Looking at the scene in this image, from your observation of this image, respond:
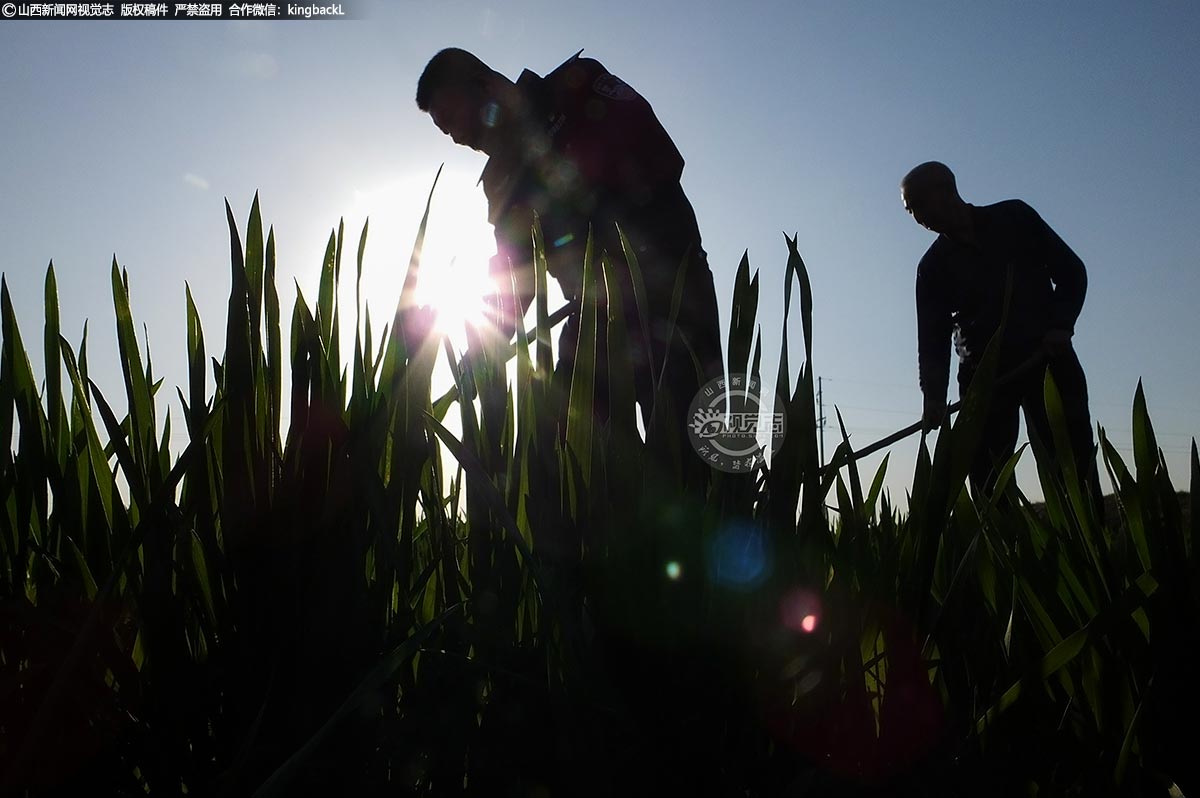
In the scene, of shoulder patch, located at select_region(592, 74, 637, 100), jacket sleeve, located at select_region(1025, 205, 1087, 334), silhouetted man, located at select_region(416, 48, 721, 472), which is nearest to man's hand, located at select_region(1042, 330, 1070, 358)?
jacket sleeve, located at select_region(1025, 205, 1087, 334)

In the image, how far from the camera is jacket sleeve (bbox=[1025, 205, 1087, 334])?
3.19 meters

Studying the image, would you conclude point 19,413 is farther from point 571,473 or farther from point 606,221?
point 606,221

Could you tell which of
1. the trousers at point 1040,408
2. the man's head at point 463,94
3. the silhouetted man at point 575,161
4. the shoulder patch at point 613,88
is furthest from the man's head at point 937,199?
the man's head at point 463,94

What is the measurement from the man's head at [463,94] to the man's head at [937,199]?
1870mm

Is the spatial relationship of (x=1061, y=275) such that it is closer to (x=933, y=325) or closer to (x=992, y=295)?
(x=992, y=295)

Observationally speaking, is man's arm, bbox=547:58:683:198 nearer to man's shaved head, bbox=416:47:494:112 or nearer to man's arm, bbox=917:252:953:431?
man's shaved head, bbox=416:47:494:112

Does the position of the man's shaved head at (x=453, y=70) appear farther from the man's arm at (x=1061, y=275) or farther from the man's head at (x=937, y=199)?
the man's arm at (x=1061, y=275)

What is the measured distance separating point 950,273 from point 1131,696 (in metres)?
3.33

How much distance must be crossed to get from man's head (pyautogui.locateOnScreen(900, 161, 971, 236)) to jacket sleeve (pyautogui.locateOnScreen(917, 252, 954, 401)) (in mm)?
181

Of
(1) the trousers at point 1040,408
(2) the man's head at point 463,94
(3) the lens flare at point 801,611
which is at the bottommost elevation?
(3) the lens flare at point 801,611

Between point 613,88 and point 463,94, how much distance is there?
19.0 inches

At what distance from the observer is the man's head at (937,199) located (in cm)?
341

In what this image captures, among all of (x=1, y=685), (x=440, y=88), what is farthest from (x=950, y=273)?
(x=1, y=685)

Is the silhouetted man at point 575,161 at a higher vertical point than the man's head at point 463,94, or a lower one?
lower
